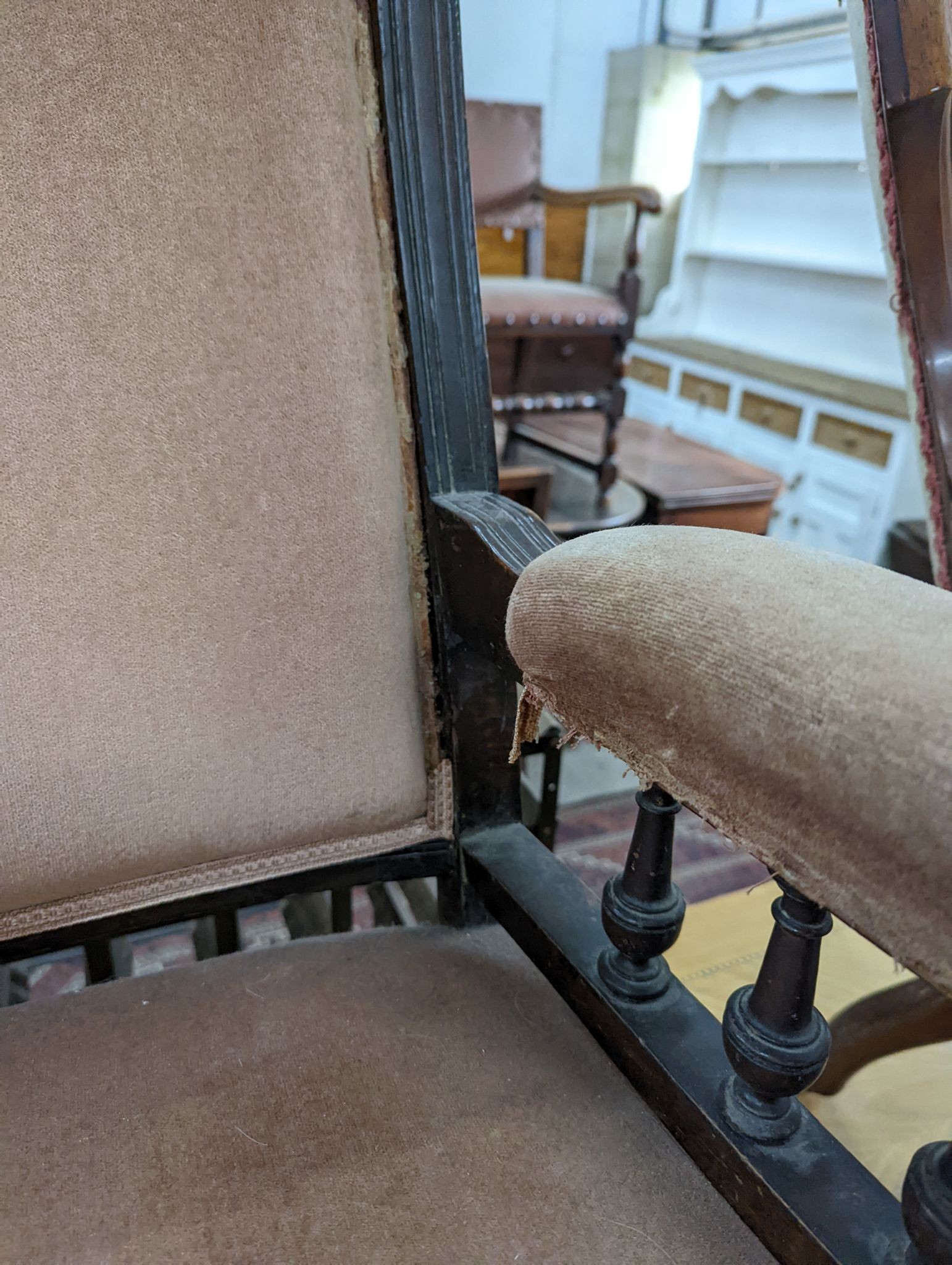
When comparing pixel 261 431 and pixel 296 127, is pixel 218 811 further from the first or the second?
pixel 296 127

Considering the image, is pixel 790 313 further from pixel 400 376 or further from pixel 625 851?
pixel 400 376

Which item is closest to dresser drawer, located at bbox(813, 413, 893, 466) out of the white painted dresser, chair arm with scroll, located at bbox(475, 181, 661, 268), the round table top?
the white painted dresser

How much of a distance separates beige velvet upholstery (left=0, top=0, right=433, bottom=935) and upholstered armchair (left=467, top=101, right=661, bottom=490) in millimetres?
1863

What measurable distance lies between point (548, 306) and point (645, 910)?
7.01ft

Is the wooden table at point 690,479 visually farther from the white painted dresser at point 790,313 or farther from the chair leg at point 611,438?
the white painted dresser at point 790,313

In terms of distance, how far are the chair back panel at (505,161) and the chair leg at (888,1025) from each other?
2407 mm

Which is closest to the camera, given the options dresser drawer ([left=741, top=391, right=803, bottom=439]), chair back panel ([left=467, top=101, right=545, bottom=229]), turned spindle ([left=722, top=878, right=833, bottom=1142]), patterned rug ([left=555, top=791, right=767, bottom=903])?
turned spindle ([left=722, top=878, right=833, bottom=1142])

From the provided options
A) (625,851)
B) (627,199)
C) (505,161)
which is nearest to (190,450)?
(625,851)

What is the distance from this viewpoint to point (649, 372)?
150 inches

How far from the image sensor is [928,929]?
0.22 metres

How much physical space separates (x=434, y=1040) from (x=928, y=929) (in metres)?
0.32

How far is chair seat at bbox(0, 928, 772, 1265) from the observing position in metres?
0.38

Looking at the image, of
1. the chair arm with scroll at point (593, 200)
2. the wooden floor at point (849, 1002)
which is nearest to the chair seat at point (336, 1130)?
the wooden floor at point (849, 1002)

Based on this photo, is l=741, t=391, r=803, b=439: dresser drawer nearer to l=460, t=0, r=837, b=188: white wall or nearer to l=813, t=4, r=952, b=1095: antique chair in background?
l=460, t=0, r=837, b=188: white wall
